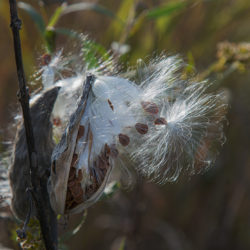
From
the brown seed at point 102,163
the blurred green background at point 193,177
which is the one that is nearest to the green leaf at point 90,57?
the brown seed at point 102,163

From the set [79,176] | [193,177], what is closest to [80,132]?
[79,176]

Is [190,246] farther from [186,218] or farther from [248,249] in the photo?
[248,249]

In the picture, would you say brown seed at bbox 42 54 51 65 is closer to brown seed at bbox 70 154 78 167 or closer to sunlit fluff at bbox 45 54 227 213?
sunlit fluff at bbox 45 54 227 213

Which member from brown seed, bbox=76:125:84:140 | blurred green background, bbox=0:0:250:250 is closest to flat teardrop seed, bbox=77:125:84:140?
brown seed, bbox=76:125:84:140

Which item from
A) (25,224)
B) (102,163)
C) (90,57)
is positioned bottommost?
(25,224)

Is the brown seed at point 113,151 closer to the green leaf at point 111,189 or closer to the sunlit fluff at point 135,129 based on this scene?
the sunlit fluff at point 135,129

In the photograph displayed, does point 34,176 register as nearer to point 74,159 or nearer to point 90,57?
point 74,159
